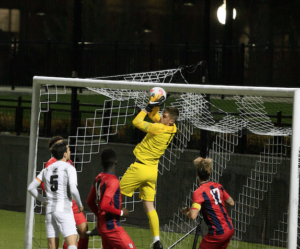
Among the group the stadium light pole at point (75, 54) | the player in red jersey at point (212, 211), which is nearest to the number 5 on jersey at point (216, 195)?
the player in red jersey at point (212, 211)

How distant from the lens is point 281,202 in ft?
22.9

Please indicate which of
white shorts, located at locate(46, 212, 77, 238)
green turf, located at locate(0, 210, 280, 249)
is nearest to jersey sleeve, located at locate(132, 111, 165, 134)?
white shorts, located at locate(46, 212, 77, 238)

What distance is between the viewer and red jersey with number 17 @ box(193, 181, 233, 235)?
418 cm

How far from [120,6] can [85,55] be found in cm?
157

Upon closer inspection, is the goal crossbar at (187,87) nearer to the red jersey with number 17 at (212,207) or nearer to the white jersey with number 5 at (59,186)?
the red jersey with number 17 at (212,207)

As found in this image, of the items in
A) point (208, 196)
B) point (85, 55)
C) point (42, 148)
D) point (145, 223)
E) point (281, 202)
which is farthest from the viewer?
point (85, 55)

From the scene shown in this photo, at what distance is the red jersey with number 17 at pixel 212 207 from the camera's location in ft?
13.7

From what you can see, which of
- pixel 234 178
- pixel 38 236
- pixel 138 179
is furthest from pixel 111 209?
pixel 234 178

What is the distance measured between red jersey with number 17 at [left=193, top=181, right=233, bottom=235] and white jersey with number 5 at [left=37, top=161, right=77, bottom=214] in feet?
4.12

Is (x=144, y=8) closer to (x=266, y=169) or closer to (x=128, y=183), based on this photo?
(x=266, y=169)

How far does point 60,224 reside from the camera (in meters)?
4.28

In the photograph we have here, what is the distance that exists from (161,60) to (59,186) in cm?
557

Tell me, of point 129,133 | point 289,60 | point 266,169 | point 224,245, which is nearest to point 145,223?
point 129,133

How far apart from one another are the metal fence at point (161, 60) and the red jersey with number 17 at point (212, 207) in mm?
4916
